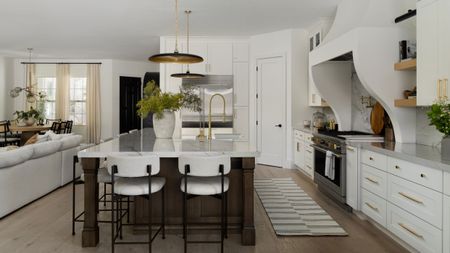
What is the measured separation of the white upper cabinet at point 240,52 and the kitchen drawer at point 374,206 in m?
4.65

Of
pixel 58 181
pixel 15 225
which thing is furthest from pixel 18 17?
pixel 15 225

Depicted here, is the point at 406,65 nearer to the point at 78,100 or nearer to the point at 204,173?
the point at 204,173

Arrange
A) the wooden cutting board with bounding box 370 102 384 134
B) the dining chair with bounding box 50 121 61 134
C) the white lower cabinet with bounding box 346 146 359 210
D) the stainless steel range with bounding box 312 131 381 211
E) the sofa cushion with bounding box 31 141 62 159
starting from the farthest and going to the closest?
the dining chair with bounding box 50 121 61 134, the sofa cushion with bounding box 31 141 62 159, the wooden cutting board with bounding box 370 102 384 134, the stainless steel range with bounding box 312 131 381 211, the white lower cabinet with bounding box 346 146 359 210

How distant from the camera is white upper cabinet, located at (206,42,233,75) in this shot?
300 inches

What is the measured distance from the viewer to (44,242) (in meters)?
3.21

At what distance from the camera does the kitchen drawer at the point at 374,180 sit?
327cm

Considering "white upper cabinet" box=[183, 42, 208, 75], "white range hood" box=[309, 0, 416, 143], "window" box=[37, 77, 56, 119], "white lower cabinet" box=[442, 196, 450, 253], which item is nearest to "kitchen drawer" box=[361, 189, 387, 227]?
"white range hood" box=[309, 0, 416, 143]

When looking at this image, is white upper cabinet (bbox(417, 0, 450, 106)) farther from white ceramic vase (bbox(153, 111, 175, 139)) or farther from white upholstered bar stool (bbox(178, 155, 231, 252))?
white ceramic vase (bbox(153, 111, 175, 139))

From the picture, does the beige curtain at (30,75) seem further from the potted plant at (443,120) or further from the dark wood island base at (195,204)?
the potted plant at (443,120)

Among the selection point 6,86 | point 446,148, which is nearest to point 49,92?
point 6,86

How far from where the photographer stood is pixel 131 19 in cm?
621

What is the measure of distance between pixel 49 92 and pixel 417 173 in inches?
433

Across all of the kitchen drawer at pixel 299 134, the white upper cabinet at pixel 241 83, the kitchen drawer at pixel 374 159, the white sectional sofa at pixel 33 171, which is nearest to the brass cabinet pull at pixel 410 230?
the kitchen drawer at pixel 374 159

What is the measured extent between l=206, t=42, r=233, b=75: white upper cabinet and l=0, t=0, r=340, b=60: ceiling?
308 mm
